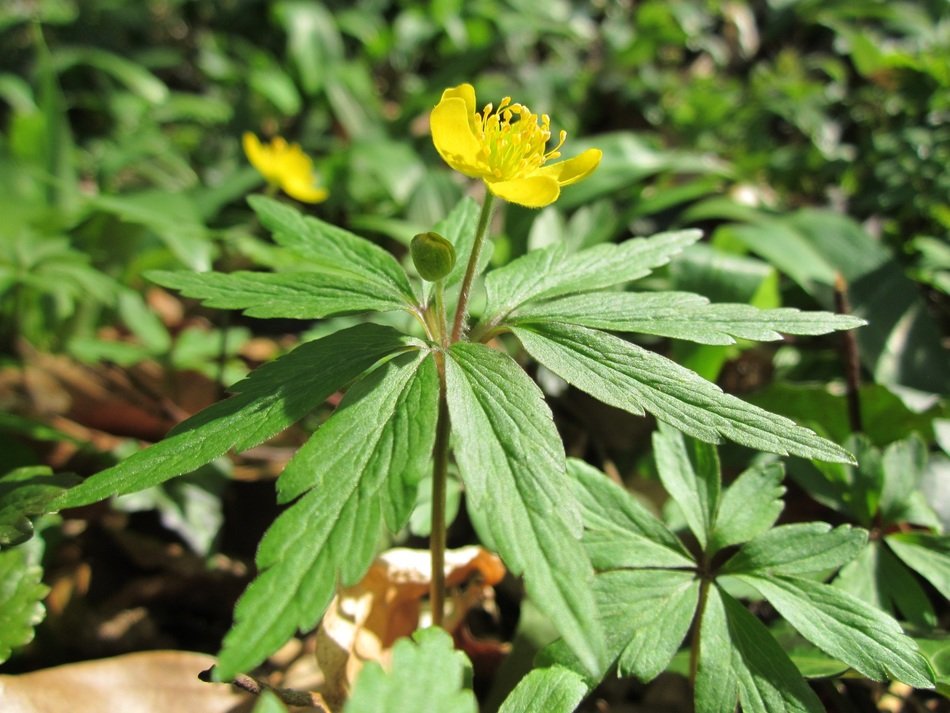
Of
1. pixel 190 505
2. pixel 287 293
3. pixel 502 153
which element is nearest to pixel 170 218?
pixel 190 505

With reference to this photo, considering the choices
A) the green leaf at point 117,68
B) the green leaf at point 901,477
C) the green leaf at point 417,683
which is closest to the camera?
the green leaf at point 417,683

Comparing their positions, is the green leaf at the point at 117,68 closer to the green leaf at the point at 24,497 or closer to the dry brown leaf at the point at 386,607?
the green leaf at the point at 24,497

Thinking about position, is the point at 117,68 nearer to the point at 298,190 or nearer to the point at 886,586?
the point at 298,190

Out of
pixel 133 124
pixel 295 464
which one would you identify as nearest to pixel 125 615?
pixel 295 464

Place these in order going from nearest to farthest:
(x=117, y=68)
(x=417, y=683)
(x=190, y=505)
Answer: (x=417, y=683) < (x=190, y=505) < (x=117, y=68)

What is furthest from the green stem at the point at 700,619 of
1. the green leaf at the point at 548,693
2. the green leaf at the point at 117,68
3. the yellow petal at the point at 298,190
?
the green leaf at the point at 117,68

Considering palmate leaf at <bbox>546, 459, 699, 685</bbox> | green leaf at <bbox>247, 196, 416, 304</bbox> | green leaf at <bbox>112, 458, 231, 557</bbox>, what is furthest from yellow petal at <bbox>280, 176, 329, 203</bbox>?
palmate leaf at <bbox>546, 459, 699, 685</bbox>

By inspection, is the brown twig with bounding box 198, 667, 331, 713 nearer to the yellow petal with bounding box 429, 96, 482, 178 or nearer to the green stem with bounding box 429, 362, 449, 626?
the green stem with bounding box 429, 362, 449, 626
